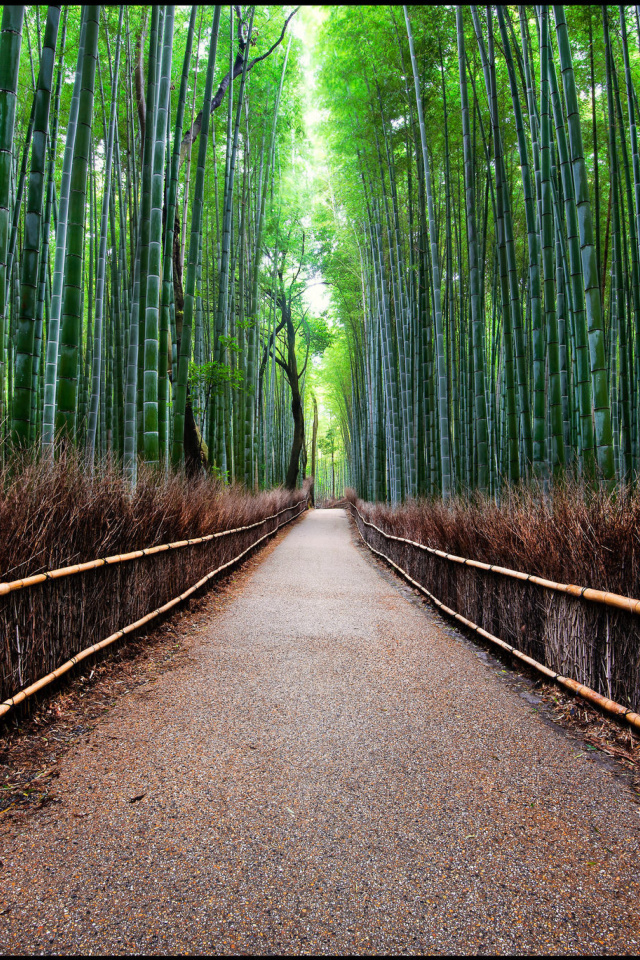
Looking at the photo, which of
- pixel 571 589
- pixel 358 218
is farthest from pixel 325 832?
pixel 358 218

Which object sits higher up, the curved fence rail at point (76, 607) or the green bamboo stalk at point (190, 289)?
the green bamboo stalk at point (190, 289)

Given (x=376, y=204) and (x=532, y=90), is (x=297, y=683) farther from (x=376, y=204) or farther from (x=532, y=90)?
(x=376, y=204)

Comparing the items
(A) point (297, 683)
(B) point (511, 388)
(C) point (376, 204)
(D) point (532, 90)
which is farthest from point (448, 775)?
(C) point (376, 204)

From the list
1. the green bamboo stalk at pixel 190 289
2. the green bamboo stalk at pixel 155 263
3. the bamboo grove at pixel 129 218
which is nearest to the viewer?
the bamboo grove at pixel 129 218

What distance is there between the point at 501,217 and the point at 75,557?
12.9 feet

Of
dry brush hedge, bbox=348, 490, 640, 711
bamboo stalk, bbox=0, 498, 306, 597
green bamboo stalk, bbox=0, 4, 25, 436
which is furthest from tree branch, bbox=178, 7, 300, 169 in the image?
dry brush hedge, bbox=348, 490, 640, 711

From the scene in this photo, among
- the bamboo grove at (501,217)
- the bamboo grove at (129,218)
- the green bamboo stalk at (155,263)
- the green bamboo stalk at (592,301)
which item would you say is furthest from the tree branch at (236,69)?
the green bamboo stalk at (592,301)

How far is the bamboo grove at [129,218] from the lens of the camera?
298 centimetres

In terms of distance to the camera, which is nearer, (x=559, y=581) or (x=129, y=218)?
(x=559, y=581)

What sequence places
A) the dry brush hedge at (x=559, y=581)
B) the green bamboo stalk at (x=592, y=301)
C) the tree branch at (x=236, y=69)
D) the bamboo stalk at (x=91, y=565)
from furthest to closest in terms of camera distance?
the tree branch at (x=236, y=69) → the green bamboo stalk at (x=592, y=301) → the dry brush hedge at (x=559, y=581) → the bamboo stalk at (x=91, y=565)

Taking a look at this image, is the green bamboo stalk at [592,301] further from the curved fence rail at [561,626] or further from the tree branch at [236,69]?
the tree branch at [236,69]

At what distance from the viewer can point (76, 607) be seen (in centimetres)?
222

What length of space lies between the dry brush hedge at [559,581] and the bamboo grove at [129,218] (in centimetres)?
236

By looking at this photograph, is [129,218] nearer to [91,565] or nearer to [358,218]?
[358,218]
